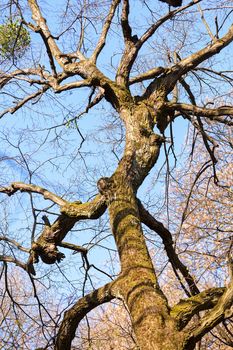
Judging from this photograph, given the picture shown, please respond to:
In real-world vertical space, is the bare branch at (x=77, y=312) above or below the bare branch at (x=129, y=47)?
below

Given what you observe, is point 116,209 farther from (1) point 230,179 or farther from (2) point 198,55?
(1) point 230,179

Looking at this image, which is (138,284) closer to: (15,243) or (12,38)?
(15,243)

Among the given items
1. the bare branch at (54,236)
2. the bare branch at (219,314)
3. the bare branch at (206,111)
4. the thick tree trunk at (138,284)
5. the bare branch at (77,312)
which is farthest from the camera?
the bare branch at (206,111)

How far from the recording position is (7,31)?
209 inches

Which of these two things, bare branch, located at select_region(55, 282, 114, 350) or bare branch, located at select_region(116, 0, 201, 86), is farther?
bare branch, located at select_region(116, 0, 201, 86)

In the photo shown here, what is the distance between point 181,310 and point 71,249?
1.64 metres

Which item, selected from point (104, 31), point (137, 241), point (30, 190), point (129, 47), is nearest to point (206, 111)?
point (129, 47)

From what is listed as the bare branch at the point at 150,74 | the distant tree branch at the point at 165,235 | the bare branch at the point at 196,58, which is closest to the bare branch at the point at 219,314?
the distant tree branch at the point at 165,235

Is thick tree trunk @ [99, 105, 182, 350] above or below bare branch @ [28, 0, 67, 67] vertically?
below

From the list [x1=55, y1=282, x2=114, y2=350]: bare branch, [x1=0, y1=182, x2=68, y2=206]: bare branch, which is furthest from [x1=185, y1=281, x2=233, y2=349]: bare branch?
[x1=0, y1=182, x2=68, y2=206]: bare branch

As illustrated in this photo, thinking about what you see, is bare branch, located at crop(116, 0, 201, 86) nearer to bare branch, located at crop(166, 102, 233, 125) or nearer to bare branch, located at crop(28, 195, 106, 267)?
bare branch, located at crop(166, 102, 233, 125)

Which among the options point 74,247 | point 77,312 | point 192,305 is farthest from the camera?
point 74,247

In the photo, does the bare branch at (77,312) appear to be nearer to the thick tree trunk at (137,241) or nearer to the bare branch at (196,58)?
the thick tree trunk at (137,241)

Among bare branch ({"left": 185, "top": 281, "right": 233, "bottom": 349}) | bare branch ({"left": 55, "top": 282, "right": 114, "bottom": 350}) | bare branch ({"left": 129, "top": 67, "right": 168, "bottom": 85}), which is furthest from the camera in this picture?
bare branch ({"left": 129, "top": 67, "right": 168, "bottom": 85})
